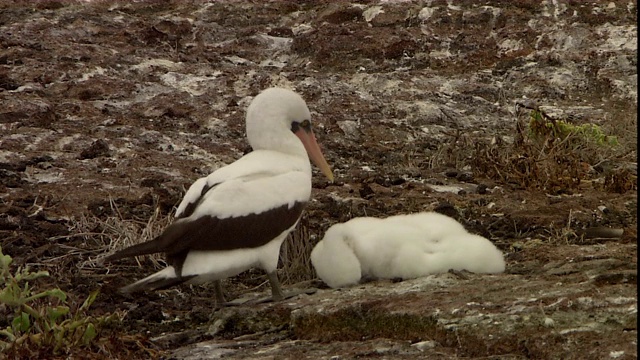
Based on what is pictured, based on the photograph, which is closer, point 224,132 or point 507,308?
point 507,308

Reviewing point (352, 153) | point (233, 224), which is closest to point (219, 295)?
point (233, 224)

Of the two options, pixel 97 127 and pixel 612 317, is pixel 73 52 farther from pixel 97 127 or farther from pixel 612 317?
pixel 612 317

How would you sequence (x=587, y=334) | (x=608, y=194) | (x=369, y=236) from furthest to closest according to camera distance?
(x=608, y=194) → (x=369, y=236) → (x=587, y=334)

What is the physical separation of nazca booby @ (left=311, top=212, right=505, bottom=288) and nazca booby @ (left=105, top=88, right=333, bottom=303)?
29cm

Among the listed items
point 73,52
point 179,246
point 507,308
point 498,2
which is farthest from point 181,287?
point 498,2

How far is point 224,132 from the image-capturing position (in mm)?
9773

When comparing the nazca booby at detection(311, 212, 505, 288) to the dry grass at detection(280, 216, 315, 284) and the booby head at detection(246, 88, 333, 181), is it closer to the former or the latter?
the dry grass at detection(280, 216, 315, 284)

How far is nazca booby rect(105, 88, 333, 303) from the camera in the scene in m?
5.75

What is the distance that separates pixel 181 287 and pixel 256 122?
3.59ft

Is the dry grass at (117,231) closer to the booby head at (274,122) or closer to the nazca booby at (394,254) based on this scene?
the booby head at (274,122)

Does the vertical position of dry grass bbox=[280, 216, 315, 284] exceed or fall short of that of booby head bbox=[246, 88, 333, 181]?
it falls short

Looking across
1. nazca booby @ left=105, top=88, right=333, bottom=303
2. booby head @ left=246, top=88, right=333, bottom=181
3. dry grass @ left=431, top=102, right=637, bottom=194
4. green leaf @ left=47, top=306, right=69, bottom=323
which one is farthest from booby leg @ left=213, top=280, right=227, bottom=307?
dry grass @ left=431, top=102, right=637, bottom=194

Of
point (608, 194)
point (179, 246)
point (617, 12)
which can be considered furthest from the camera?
point (617, 12)

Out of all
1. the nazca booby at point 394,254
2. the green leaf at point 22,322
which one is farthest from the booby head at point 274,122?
the green leaf at point 22,322
